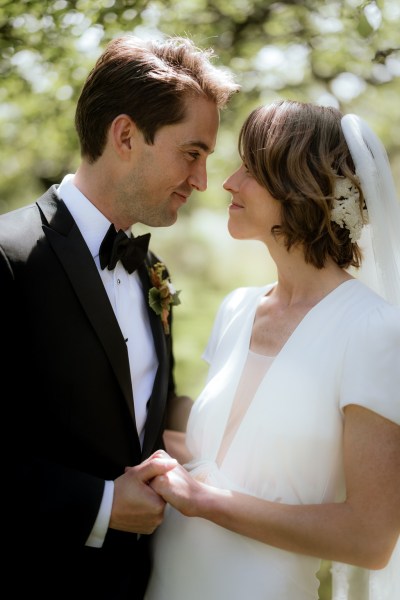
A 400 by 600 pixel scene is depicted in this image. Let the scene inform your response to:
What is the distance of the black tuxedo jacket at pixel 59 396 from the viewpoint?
2418 mm

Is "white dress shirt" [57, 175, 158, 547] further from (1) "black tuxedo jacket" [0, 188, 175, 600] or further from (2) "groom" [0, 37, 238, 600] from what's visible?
(1) "black tuxedo jacket" [0, 188, 175, 600]

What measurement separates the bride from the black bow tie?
1.50 feet

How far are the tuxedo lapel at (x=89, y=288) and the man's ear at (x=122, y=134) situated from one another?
477 millimetres

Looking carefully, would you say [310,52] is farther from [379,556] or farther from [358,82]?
[379,556]

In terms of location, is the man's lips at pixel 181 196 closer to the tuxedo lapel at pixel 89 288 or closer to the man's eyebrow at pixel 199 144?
the man's eyebrow at pixel 199 144

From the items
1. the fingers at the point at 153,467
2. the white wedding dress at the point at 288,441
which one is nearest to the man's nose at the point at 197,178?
the white wedding dress at the point at 288,441

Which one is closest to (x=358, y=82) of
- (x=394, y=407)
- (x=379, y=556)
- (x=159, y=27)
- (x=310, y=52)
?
(x=310, y=52)

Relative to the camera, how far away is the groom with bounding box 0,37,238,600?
Result: 244 centimetres

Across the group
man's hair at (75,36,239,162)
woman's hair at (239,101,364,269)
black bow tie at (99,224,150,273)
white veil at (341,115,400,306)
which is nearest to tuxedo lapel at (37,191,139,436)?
black bow tie at (99,224,150,273)

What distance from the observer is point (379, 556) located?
239 cm

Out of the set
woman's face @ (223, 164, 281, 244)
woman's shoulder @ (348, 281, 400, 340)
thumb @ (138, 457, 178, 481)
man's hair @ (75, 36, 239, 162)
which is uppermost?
man's hair @ (75, 36, 239, 162)

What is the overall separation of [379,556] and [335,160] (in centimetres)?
154

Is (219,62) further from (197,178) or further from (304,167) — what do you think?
(304,167)

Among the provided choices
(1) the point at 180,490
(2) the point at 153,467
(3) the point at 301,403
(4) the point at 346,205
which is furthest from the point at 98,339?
(4) the point at 346,205
